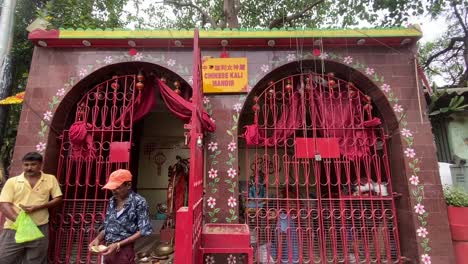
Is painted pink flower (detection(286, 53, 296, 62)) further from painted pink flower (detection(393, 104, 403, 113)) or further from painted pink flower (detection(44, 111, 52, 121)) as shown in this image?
painted pink flower (detection(44, 111, 52, 121))

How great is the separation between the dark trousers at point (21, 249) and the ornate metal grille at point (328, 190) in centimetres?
252

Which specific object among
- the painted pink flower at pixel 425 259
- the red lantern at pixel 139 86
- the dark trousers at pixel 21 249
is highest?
the red lantern at pixel 139 86

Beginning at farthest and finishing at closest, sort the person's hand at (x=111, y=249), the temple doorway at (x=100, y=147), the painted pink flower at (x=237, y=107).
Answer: the painted pink flower at (x=237, y=107) < the temple doorway at (x=100, y=147) < the person's hand at (x=111, y=249)

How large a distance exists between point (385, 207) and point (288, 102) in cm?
206

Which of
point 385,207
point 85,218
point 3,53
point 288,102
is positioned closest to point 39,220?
point 85,218

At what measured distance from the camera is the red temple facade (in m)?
3.75

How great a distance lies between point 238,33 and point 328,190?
8.68 feet

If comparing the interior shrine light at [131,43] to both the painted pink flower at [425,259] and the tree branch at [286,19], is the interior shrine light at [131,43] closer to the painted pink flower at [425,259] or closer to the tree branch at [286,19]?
the tree branch at [286,19]

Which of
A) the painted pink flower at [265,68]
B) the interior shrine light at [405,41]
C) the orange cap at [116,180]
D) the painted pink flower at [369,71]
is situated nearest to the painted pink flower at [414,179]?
the painted pink flower at [369,71]

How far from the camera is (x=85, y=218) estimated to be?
3854 millimetres

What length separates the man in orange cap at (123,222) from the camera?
2447 mm

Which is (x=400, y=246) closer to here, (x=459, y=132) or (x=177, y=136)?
(x=459, y=132)

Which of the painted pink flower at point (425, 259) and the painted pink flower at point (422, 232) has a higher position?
the painted pink flower at point (422, 232)

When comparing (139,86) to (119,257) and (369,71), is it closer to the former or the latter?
(119,257)
